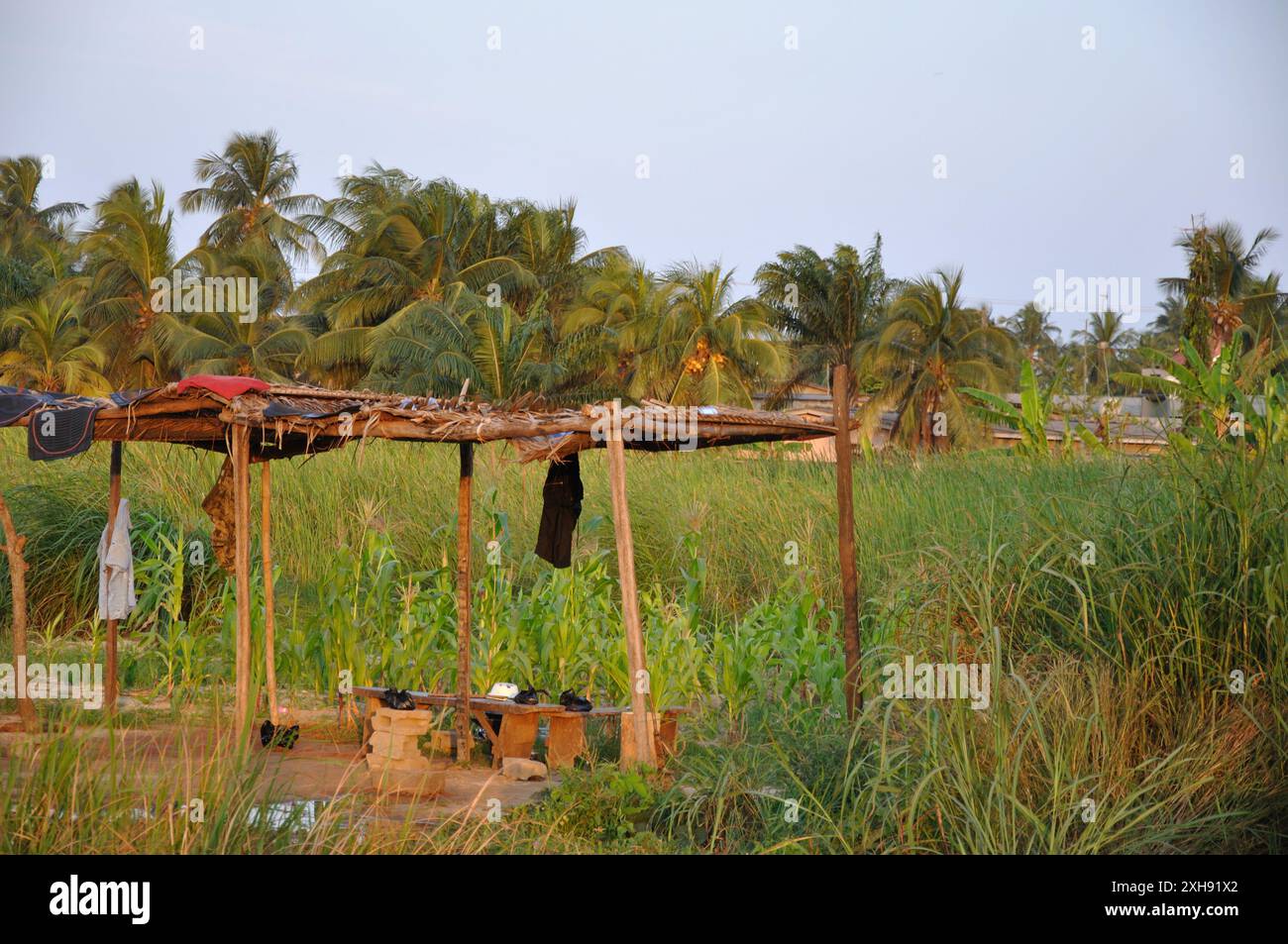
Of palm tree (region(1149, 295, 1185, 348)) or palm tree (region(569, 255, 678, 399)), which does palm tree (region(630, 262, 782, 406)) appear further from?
palm tree (region(1149, 295, 1185, 348))

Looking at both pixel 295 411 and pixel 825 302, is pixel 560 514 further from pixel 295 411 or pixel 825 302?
pixel 825 302

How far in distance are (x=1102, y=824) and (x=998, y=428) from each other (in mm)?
34657

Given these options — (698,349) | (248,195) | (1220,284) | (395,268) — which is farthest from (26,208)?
(1220,284)

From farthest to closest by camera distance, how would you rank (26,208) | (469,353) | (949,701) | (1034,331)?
(1034,331), (26,208), (469,353), (949,701)

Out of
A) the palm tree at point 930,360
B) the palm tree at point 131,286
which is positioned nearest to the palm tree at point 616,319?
the palm tree at point 930,360

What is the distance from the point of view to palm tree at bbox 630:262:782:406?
93.8 feet

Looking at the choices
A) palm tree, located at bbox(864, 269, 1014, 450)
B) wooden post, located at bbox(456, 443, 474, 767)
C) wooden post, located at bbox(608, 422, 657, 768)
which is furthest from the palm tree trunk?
palm tree, located at bbox(864, 269, 1014, 450)

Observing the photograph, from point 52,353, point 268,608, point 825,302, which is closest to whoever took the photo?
point 268,608

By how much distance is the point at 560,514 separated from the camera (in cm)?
771

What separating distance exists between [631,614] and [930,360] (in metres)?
24.6

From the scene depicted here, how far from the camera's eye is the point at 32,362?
30.1 m

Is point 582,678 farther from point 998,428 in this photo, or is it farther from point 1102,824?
point 998,428

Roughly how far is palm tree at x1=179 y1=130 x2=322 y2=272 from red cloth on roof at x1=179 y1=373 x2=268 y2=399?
30827mm
